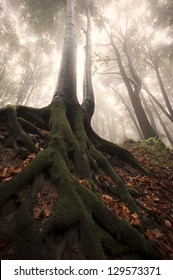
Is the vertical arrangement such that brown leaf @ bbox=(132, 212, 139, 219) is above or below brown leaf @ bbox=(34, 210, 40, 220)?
above

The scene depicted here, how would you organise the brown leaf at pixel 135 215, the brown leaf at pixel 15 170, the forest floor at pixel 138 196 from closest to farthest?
the forest floor at pixel 138 196 < the brown leaf at pixel 15 170 < the brown leaf at pixel 135 215

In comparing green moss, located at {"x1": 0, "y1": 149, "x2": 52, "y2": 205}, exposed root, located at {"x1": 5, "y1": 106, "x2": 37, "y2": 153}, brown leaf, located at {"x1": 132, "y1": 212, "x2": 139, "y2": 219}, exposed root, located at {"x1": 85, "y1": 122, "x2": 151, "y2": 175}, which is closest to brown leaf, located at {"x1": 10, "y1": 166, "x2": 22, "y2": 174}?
green moss, located at {"x1": 0, "y1": 149, "x2": 52, "y2": 205}

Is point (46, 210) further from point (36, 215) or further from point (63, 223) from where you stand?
point (63, 223)

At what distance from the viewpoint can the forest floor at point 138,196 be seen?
2.55 m

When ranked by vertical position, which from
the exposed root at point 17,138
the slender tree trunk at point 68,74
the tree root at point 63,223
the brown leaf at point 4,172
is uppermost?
the slender tree trunk at point 68,74

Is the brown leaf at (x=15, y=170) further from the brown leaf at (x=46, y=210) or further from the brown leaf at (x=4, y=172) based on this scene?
the brown leaf at (x=46, y=210)

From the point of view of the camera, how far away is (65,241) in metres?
2.10

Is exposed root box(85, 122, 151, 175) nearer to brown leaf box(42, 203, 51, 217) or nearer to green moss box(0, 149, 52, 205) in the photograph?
green moss box(0, 149, 52, 205)

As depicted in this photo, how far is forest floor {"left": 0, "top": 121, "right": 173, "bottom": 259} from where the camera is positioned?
2.55 m

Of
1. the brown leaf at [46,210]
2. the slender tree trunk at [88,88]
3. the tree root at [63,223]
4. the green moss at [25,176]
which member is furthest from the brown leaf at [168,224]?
the slender tree trunk at [88,88]
